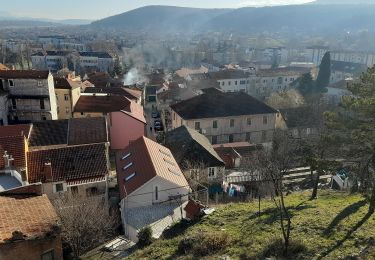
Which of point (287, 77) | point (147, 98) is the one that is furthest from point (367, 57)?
point (147, 98)

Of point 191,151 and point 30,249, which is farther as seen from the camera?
point 191,151

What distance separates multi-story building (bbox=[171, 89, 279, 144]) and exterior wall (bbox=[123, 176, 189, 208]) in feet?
63.8

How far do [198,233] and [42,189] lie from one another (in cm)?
1295

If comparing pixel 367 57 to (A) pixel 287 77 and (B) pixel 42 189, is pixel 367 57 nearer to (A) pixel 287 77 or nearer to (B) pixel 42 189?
(A) pixel 287 77

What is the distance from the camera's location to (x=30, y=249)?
17.1 meters

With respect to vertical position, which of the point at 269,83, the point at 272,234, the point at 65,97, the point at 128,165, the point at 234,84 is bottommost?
the point at 269,83

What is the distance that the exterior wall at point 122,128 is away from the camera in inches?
1571

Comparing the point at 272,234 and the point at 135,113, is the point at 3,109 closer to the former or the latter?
the point at 135,113

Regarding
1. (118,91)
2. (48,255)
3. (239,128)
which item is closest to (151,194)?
(48,255)

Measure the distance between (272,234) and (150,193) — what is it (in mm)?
9350

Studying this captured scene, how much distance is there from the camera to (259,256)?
14.8 m

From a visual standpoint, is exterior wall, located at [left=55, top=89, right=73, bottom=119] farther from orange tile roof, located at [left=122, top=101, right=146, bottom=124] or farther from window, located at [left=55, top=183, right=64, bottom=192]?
window, located at [left=55, top=183, right=64, bottom=192]

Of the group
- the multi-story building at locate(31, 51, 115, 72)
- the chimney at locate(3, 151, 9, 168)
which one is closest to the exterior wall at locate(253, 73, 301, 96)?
the multi-story building at locate(31, 51, 115, 72)

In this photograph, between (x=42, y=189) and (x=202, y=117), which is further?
(x=202, y=117)
